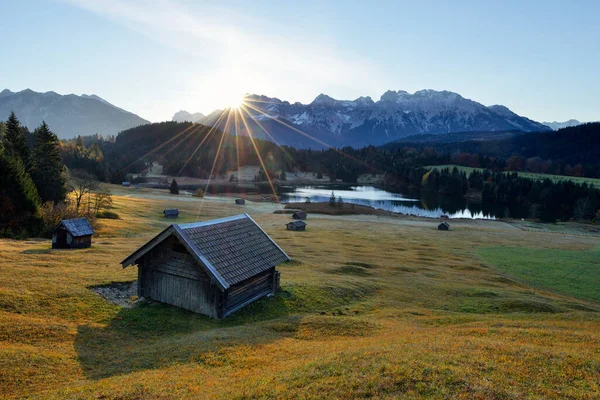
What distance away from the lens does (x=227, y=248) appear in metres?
24.7

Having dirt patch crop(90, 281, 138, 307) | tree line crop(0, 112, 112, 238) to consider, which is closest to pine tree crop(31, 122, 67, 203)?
tree line crop(0, 112, 112, 238)

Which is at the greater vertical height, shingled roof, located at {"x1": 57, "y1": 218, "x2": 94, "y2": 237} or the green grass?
shingled roof, located at {"x1": 57, "y1": 218, "x2": 94, "y2": 237}

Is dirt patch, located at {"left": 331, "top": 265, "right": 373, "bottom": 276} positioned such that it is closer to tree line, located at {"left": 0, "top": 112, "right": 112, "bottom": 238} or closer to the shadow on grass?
the shadow on grass

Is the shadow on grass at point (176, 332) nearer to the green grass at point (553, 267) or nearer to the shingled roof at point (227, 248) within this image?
the shingled roof at point (227, 248)

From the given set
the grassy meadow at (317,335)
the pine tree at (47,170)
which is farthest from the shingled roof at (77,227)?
the pine tree at (47,170)

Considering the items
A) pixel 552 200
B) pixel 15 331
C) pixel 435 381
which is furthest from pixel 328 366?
pixel 552 200

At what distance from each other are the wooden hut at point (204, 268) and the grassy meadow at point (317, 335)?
104 centimetres

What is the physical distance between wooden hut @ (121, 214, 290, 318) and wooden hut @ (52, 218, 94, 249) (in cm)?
2014

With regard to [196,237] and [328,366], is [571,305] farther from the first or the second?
[196,237]

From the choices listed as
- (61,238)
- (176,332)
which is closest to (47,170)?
(61,238)

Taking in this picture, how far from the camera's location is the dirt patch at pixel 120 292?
24.2 metres

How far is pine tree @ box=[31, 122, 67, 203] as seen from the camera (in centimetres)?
6850

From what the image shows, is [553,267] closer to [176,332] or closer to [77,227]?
[176,332]

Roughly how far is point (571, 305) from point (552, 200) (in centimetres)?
15889
